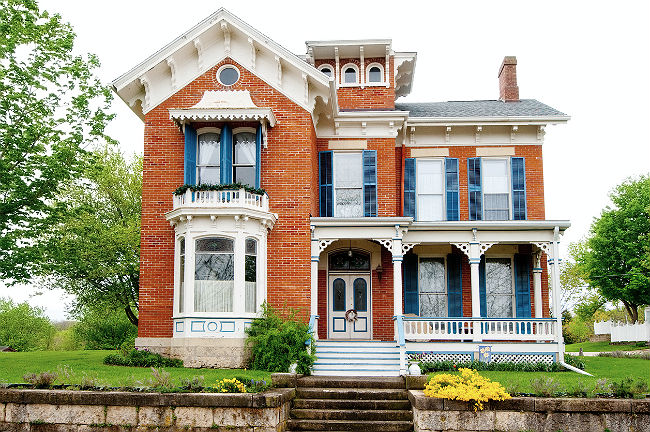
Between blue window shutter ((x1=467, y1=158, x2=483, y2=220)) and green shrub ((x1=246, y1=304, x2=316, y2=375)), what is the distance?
7281mm

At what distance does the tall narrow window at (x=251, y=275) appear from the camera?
1744 centimetres

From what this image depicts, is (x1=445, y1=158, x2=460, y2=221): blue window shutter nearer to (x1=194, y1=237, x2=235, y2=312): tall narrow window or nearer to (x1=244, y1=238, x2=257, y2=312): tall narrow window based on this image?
(x1=244, y1=238, x2=257, y2=312): tall narrow window

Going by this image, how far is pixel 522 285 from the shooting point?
20359 millimetres

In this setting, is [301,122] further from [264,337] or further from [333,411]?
[333,411]

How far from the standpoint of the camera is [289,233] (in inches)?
719

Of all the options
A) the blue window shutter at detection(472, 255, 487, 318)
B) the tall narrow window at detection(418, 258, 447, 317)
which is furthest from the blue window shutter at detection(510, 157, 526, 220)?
the tall narrow window at detection(418, 258, 447, 317)

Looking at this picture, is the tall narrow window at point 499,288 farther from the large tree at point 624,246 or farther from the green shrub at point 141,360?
the large tree at point 624,246

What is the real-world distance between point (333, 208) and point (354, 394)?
8.66 m

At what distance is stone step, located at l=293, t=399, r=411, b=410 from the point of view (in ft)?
40.1

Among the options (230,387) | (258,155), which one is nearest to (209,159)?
(258,155)

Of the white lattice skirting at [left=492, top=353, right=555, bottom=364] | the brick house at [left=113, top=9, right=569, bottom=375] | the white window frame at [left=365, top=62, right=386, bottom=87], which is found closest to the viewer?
the brick house at [left=113, top=9, right=569, bottom=375]

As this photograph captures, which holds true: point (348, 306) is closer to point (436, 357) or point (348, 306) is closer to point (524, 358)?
point (436, 357)

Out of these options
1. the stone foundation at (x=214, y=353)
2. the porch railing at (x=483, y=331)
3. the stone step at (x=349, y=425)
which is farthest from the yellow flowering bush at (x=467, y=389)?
the stone foundation at (x=214, y=353)

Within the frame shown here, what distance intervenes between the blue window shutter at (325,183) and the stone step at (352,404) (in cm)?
871
